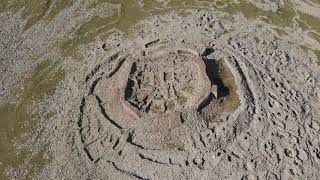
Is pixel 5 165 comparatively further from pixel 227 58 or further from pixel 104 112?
pixel 227 58

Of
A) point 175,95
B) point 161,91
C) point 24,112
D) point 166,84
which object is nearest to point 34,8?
point 24,112

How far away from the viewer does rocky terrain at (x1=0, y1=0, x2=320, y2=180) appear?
1799 inches

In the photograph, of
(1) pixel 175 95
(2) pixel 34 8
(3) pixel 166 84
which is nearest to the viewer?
(1) pixel 175 95

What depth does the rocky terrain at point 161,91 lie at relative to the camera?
45688 millimetres

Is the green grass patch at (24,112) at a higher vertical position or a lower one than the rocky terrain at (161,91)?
lower

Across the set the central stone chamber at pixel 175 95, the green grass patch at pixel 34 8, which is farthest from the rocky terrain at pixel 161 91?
the green grass patch at pixel 34 8

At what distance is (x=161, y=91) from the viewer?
50344mm

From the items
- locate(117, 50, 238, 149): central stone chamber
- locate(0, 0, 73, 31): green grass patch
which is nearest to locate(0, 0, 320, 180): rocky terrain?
locate(117, 50, 238, 149): central stone chamber

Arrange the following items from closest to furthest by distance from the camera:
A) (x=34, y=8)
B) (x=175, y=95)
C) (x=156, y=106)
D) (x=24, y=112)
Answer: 1. (x=156, y=106)
2. (x=175, y=95)
3. (x=24, y=112)
4. (x=34, y=8)

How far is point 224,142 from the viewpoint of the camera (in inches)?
1823

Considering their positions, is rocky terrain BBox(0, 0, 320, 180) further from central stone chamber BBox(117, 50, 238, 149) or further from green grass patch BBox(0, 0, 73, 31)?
green grass patch BBox(0, 0, 73, 31)

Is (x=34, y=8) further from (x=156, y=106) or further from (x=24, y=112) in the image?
(x=156, y=106)

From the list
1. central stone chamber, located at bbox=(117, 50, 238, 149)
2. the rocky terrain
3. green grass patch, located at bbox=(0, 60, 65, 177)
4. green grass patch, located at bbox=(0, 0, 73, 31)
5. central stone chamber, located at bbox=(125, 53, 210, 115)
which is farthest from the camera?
green grass patch, located at bbox=(0, 0, 73, 31)

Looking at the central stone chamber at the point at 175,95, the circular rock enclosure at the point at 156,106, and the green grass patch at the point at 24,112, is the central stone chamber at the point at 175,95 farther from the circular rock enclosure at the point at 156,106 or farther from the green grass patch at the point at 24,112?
the green grass patch at the point at 24,112
